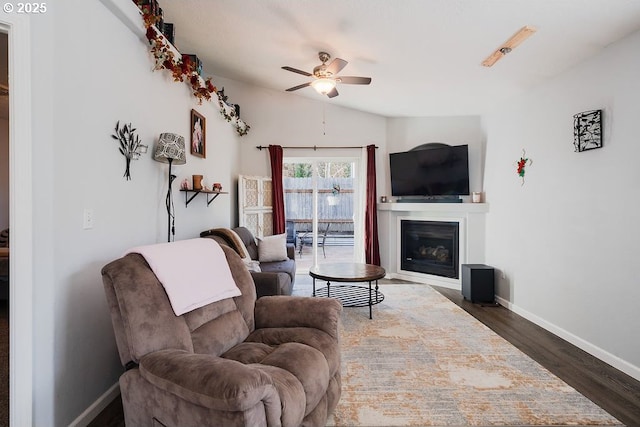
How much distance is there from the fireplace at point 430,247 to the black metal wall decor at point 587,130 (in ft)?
6.82

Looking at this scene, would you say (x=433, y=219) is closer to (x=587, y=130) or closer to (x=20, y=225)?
(x=587, y=130)

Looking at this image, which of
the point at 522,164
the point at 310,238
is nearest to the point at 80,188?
the point at 522,164

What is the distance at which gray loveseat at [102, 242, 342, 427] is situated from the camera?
1186 mm

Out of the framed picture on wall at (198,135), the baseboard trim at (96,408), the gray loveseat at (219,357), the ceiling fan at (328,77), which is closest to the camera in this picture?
the gray loveseat at (219,357)

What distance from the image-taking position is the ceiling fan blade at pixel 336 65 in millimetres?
2878

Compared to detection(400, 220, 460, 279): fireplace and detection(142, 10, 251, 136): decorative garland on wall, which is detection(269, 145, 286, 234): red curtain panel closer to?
detection(142, 10, 251, 136): decorative garland on wall

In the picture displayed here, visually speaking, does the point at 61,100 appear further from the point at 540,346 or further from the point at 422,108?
the point at 422,108

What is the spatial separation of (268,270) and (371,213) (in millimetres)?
2192

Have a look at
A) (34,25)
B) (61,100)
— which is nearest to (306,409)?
(61,100)

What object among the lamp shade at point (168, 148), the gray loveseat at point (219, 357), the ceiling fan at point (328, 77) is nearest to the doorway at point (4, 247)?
the lamp shade at point (168, 148)

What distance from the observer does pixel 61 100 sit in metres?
1.60

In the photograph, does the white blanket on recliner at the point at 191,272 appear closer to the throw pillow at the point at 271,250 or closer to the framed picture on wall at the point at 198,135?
the framed picture on wall at the point at 198,135

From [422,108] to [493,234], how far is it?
6.65 feet

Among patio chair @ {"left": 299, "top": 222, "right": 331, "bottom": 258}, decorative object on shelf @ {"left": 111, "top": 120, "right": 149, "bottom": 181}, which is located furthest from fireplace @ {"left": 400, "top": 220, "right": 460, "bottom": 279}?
decorative object on shelf @ {"left": 111, "top": 120, "right": 149, "bottom": 181}
